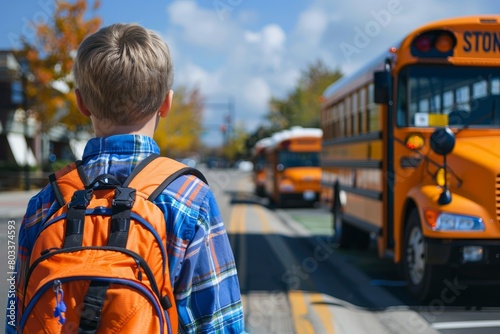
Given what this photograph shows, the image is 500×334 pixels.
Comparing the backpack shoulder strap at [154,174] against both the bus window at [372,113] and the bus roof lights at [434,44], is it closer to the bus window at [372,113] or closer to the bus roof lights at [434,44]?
the bus roof lights at [434,44]

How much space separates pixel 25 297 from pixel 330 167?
10042 mm

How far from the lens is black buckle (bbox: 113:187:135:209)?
1.38 meters

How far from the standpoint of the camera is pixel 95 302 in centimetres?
132

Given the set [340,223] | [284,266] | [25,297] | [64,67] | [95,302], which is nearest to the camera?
[95,302]

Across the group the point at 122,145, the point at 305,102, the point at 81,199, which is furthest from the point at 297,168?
the point at 305,102

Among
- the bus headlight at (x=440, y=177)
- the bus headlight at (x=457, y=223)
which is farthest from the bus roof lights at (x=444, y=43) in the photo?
the bus headlight at (x=457, y=223)

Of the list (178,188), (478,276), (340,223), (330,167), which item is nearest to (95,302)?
(178,188)

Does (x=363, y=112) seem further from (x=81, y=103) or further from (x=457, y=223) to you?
(x=81, y=103)

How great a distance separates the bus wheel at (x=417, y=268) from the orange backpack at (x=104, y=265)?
15.5ft

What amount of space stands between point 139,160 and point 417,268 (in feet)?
16.6

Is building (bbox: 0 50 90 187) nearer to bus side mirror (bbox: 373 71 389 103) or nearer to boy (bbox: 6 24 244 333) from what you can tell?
bus side mirror (bbox: 373 71 389 103)

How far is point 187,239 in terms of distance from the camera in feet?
4.87

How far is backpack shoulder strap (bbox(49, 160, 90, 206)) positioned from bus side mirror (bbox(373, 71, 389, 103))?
17.5ft

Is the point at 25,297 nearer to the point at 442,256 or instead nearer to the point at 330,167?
the point at 442,256
